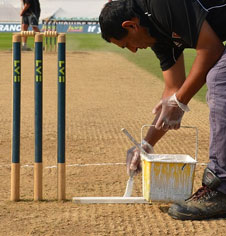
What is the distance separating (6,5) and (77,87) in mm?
50544

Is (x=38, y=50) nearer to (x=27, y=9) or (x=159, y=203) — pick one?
(x=159, y=203)

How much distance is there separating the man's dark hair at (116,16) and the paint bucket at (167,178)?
87cm

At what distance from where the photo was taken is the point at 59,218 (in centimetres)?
382

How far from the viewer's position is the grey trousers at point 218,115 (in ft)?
12.1

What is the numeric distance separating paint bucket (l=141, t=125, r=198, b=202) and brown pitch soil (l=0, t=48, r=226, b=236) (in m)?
0.11

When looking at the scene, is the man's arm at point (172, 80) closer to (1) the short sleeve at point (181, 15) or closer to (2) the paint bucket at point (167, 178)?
(2) the paint bucket at point (167, 178)

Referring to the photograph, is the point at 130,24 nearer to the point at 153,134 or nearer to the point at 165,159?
the point at 153,134

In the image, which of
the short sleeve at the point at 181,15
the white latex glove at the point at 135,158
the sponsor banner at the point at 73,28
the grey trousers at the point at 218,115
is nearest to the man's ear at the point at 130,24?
the short sleeve at the point at 181,15

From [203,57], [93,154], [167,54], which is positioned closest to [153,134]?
[167,54]

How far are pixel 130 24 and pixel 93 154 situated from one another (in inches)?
97.2

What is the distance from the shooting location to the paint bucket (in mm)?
3939

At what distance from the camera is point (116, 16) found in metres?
3.69

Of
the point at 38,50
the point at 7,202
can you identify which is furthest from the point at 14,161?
the point at 38,50

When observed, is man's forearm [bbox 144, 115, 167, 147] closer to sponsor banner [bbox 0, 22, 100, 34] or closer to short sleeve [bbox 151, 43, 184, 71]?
short sleeve [bbox 151, 43, 184, 71]
